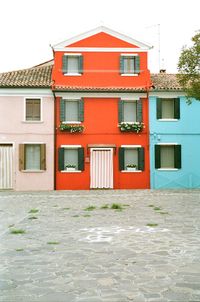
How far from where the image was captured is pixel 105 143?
27188mm

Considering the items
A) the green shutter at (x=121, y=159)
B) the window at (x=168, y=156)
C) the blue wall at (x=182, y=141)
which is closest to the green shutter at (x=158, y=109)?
the blue wall at (x=182, y=141)

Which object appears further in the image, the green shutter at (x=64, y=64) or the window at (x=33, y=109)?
the green shutter at (x=64, y=64)

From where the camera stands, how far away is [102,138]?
2728 cm

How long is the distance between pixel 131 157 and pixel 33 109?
6540mm

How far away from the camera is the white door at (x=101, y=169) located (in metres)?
27.1

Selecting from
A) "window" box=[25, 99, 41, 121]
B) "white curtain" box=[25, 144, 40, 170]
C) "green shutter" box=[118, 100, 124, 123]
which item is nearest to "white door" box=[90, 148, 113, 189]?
"green shutter" box=[118, 100, 124, 123]

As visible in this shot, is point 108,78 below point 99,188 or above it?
above

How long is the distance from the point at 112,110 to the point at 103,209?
44.3 ft

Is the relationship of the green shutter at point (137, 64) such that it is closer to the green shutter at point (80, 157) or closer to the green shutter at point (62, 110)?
the green shutter at point (62, 110)

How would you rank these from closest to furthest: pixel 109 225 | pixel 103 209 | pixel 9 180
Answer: pixel 109 225 < pixel 103 209 < pixel 9 180

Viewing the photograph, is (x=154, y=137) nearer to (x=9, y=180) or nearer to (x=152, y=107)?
(x=152, y=107)

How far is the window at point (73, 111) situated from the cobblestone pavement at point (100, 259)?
615 inches

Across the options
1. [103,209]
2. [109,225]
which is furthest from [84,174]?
[109,225]

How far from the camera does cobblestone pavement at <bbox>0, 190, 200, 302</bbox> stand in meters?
4.89
